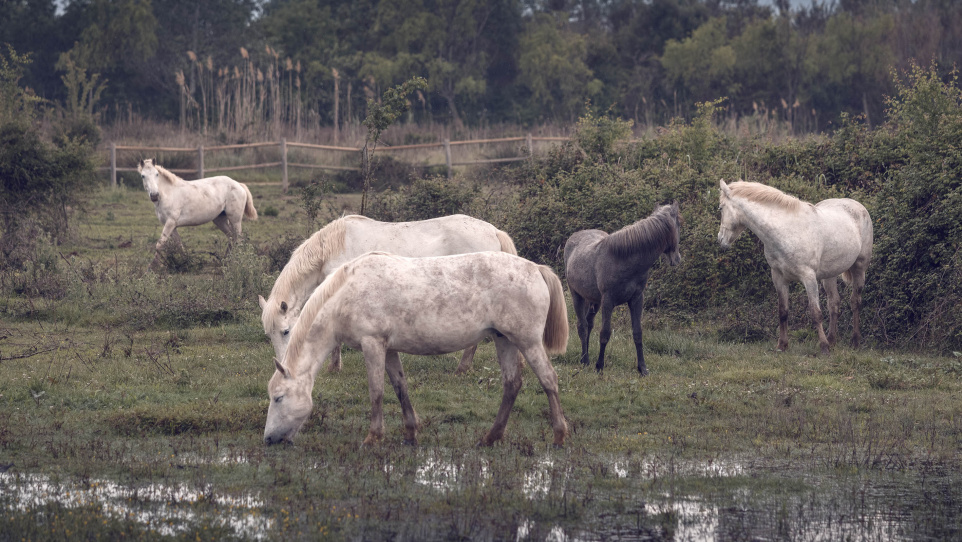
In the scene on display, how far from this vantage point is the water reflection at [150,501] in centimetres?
533

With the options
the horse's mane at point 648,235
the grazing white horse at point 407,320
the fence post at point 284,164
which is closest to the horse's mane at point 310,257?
the grazing white horse at point 407,320

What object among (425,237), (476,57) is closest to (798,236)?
(425,237)

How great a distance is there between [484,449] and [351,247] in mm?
3566

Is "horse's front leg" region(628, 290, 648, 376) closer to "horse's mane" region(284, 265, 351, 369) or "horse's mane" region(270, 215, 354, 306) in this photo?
"horse's mane" region(270, 215, 354, 306)

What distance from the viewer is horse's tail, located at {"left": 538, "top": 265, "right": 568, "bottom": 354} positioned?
7133 mm

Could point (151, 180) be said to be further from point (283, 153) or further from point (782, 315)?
point (782, 315)

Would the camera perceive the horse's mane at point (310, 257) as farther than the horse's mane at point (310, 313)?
Yes

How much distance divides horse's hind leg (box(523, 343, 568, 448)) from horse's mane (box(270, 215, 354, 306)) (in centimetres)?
319

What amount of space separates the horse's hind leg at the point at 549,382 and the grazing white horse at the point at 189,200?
10665 millimetres

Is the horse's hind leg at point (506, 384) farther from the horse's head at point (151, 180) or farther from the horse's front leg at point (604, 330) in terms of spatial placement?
the horse's head at point (151, 180)

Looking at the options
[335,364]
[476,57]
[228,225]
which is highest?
[476,57]

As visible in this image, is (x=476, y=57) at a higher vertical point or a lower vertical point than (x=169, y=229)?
higher

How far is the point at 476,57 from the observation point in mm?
41094

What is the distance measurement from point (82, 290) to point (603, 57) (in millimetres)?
32393
